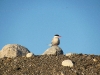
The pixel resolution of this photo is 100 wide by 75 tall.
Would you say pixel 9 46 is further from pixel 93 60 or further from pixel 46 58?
pixel 93 60

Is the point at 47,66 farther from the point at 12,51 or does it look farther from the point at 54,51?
the point at 12,51

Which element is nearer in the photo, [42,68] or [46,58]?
[42,68]

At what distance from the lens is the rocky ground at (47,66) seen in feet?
38.9

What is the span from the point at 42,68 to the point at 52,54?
3.59 m

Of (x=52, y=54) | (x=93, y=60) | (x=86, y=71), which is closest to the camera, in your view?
(x=86, y=71)

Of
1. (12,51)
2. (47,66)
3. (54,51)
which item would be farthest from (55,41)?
(47,66)

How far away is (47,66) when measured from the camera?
12867 mm

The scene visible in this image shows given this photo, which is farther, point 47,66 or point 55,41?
point 55,41

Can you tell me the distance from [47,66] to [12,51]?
473cm

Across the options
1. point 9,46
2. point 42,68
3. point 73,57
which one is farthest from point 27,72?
point 9,46

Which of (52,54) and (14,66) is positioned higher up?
(52,54)

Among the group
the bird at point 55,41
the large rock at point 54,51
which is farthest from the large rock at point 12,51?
the bird at point 55,41

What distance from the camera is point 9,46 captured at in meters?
17.4

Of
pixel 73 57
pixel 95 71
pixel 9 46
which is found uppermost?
pixel 9 46
